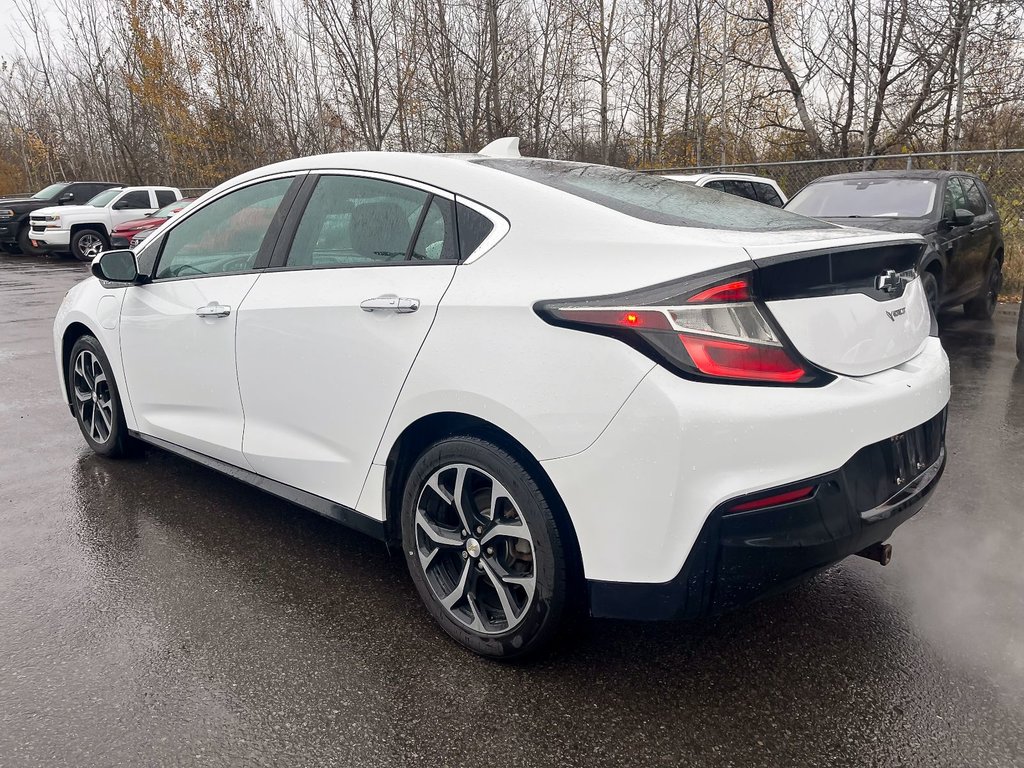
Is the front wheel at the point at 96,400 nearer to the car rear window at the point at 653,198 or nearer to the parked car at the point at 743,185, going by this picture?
the car rear window at the point at 653,198

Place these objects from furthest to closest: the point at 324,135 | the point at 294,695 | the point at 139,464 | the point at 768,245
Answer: the point at 324,135, the point at 139,464, the point at 294,695, the point at 768,245

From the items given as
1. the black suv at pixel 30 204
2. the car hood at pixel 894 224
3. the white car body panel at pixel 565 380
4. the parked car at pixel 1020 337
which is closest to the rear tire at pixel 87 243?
the black suv at pixel 30 204

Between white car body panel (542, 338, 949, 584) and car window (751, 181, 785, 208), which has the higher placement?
car window (751, 181, 785, 208)

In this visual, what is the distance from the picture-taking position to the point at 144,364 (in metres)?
3.95

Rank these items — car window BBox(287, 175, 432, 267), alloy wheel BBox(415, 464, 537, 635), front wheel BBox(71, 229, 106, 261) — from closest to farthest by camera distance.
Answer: alloy wheel BBox(415, 464, 537, 635) < car window BBox(287, 175, 432, 267) < front wheel BBox(71, 229, 106, 261)

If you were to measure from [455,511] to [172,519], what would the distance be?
1846 mm

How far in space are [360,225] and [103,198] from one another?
68.7 feet

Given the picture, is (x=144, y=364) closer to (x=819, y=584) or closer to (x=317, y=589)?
(x=317, y=589)

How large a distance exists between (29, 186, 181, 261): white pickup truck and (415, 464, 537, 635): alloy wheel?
20291mm

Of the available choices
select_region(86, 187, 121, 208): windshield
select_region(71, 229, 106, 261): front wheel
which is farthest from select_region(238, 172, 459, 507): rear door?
select_region(86, 187, 121, 208): windshield

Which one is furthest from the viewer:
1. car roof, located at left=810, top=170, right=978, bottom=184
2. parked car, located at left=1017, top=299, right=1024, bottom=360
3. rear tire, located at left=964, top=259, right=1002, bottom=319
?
rear tire, located at left=964, top=259, right=1002, bottom=319

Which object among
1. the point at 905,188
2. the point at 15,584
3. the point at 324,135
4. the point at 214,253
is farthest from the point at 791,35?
the point at 15,584

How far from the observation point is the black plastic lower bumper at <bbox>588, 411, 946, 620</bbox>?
2.07 metres

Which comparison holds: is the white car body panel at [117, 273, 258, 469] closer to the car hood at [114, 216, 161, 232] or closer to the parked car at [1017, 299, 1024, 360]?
the parked car at [1017, 299, 1024, 360]
